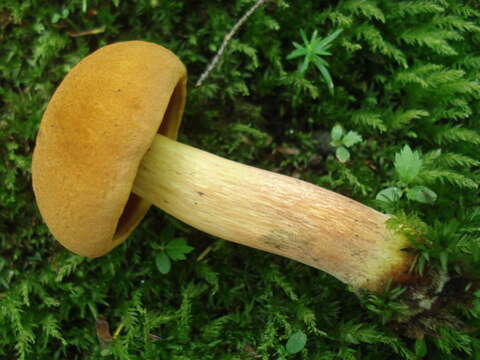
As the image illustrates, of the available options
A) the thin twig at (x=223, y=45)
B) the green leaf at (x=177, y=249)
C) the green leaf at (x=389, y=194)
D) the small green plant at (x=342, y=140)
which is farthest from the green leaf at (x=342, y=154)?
the green leaf at (x=177, y=249)

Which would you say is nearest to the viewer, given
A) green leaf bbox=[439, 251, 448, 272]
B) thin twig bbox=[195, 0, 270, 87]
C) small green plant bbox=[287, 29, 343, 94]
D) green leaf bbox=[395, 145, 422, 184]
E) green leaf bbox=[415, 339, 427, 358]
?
green leaf bbox=[439, 251, 448, 272]

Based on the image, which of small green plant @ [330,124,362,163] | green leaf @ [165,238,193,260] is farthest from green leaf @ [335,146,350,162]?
green leaf @ [165,238,193,260]

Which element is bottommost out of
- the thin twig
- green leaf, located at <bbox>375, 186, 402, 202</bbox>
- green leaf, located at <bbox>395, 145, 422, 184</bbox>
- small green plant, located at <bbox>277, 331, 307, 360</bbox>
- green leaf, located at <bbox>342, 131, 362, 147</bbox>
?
small green plant, located at <bbox>277, 331, 307, 360</bbox>

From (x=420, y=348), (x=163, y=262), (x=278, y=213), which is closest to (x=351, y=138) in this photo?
(x=278, y=213)

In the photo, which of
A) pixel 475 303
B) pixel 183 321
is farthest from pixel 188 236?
pixel 475 303

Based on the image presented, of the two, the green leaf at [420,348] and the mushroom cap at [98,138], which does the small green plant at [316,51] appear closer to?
the mushroom cap at [98,138]

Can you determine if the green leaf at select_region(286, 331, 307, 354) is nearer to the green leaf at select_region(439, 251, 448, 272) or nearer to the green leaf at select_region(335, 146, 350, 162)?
the green leaf at select_region(439, 251, 448, 272)

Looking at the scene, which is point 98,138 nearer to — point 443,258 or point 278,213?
point 278,213
